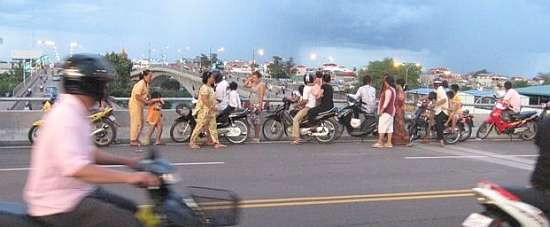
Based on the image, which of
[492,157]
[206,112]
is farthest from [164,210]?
[492,157]

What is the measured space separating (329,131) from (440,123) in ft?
9.07

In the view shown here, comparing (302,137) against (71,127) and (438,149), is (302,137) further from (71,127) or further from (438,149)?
(71,127)

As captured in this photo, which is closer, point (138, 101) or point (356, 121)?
point (138, 101)

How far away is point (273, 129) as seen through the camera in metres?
15.1

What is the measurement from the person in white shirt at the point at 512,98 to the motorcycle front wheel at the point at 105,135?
10263 millimetres

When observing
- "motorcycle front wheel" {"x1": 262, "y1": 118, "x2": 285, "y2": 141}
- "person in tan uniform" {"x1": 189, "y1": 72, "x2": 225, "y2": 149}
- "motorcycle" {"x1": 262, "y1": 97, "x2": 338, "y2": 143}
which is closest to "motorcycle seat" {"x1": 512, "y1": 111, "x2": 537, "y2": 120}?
"motorcycle" {"x1": 262, "y1": 97, "x2": 338, "y2": 143}

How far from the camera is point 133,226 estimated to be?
3123 millimetres

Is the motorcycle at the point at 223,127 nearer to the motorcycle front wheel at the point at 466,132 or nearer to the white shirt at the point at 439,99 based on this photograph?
the white shirt at the point at 439,99

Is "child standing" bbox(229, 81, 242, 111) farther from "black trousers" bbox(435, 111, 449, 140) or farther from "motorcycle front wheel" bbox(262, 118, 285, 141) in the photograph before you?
"black trousers" bbox(435, 111, 449, 140)

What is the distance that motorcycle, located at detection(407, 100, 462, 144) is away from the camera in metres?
15.3

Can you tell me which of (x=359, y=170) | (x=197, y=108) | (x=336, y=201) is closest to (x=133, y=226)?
(x=336, y=201)

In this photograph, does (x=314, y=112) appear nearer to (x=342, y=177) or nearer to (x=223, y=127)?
(x=223, y=127)

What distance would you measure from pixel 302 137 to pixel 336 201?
6.99 meters

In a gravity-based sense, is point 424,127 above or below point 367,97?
below
